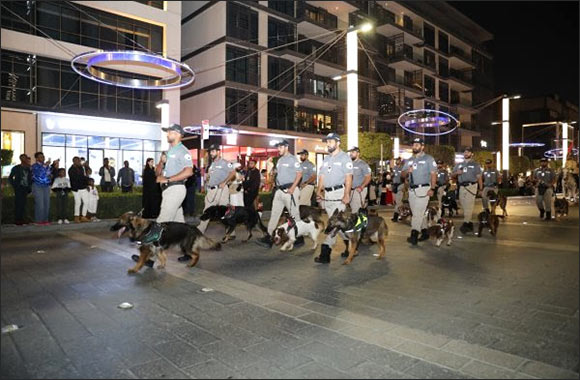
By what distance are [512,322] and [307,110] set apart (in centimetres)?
3573

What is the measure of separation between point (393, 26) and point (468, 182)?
1538 inches

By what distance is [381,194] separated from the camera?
20578 millimetres

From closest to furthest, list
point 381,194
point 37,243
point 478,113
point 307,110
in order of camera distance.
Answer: point 37,243 < point 381,194 < point 307,110 < point 478,113

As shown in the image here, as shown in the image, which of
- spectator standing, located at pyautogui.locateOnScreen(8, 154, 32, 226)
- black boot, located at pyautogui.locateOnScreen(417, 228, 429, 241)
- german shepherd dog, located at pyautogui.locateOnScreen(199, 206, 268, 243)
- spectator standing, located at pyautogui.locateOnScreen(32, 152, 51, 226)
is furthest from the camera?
spectator standing, located at pyautogui.locateOnScreen(32, 152, 51, 226)

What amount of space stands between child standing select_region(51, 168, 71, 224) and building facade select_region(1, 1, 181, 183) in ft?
28.7

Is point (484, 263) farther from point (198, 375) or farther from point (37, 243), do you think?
point (37, 243)

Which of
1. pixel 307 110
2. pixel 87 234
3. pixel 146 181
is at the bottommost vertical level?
pixel 87 234

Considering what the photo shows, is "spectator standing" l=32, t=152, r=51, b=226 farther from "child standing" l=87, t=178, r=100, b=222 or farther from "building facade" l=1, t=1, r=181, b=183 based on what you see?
"building facade" l=1, t=1, r=181, b=183

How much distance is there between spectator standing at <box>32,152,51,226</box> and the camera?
1095 centimetres

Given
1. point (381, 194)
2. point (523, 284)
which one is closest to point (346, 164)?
point (523, 284)

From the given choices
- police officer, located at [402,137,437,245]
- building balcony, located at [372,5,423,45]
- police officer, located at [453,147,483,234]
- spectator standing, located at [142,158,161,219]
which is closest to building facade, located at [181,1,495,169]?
building balcony, located at [372,5,423,45]

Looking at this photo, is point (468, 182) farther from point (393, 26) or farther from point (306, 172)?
point (393, 26)

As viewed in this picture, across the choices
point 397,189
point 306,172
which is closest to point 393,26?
point 397,189

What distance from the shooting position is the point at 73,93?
2412cm
